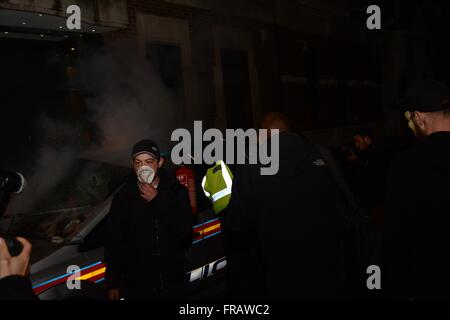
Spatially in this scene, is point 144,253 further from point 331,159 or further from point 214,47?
point 214,47

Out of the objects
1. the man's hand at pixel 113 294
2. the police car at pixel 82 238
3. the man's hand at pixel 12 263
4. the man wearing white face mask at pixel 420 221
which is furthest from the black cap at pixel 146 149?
the man wearing white face mask at pixel 420 221

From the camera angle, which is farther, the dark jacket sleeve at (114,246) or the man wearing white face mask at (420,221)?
the dark jacket sleeve at (114,246)

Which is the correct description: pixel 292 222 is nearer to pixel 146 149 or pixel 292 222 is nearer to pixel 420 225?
pixel 420 225

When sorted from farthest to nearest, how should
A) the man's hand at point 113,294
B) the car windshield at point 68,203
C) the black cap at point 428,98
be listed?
the car windshield at point 68,203
the man's hand at point 113,294
the black cap at point 428,98

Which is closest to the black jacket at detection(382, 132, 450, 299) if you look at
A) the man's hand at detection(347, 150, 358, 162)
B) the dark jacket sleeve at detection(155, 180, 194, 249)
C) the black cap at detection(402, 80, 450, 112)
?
the black cap at detection(402, 80, 450, 112)

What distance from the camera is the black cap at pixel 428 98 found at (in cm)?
223

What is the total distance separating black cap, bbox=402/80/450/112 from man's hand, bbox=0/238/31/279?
1991mm

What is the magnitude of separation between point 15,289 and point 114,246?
5.18 feet

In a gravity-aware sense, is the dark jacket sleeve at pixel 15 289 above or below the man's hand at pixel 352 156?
below

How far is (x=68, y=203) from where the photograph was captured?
392cm

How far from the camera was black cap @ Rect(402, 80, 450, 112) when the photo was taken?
223 centimetres

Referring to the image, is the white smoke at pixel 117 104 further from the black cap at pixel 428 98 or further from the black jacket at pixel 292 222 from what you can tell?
the black cap at pixel 428 98

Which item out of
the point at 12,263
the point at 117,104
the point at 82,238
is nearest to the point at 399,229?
the point at 12,263
